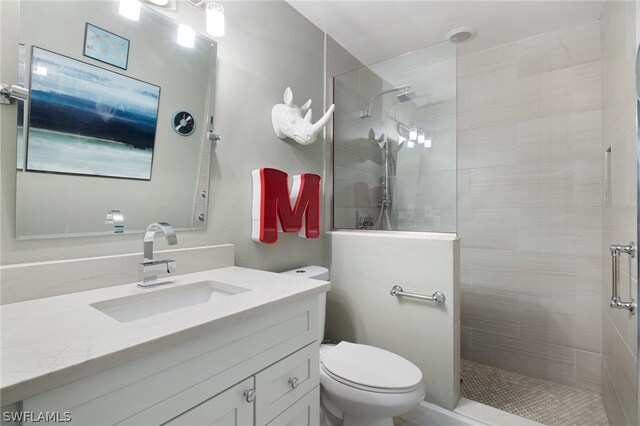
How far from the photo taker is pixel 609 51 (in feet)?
5.67

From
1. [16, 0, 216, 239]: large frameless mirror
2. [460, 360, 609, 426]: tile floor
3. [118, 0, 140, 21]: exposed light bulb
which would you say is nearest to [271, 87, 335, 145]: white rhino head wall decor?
[16, 0, 216, 239]: large frameless mirror

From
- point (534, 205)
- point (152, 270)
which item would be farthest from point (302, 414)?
point (534, 205)

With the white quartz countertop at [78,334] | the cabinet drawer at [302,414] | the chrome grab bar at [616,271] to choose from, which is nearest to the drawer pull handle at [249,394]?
the cabinet drawer at [302,414]

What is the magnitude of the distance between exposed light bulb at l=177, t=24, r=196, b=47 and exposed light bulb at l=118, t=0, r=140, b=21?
17cm

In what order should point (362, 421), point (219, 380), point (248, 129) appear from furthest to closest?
point (248, 129)
point (362, 421)
point (219, 380)

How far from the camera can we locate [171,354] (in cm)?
70

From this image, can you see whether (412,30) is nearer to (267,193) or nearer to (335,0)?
(335,0)

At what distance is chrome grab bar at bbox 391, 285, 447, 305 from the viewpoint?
1.61m

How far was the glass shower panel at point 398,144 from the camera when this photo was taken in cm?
183

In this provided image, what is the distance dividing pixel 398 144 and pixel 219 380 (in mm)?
1701

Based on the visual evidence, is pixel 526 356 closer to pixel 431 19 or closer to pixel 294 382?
pixel 294 382

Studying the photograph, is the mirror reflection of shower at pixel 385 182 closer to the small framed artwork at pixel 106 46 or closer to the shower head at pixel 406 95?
the shower head at pixel 406 95

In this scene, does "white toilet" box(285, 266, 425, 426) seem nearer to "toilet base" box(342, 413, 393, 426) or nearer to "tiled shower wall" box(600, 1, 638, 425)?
"toilet base" box(342, 413, 393, 426)

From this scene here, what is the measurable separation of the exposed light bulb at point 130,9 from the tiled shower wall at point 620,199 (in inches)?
73.8
